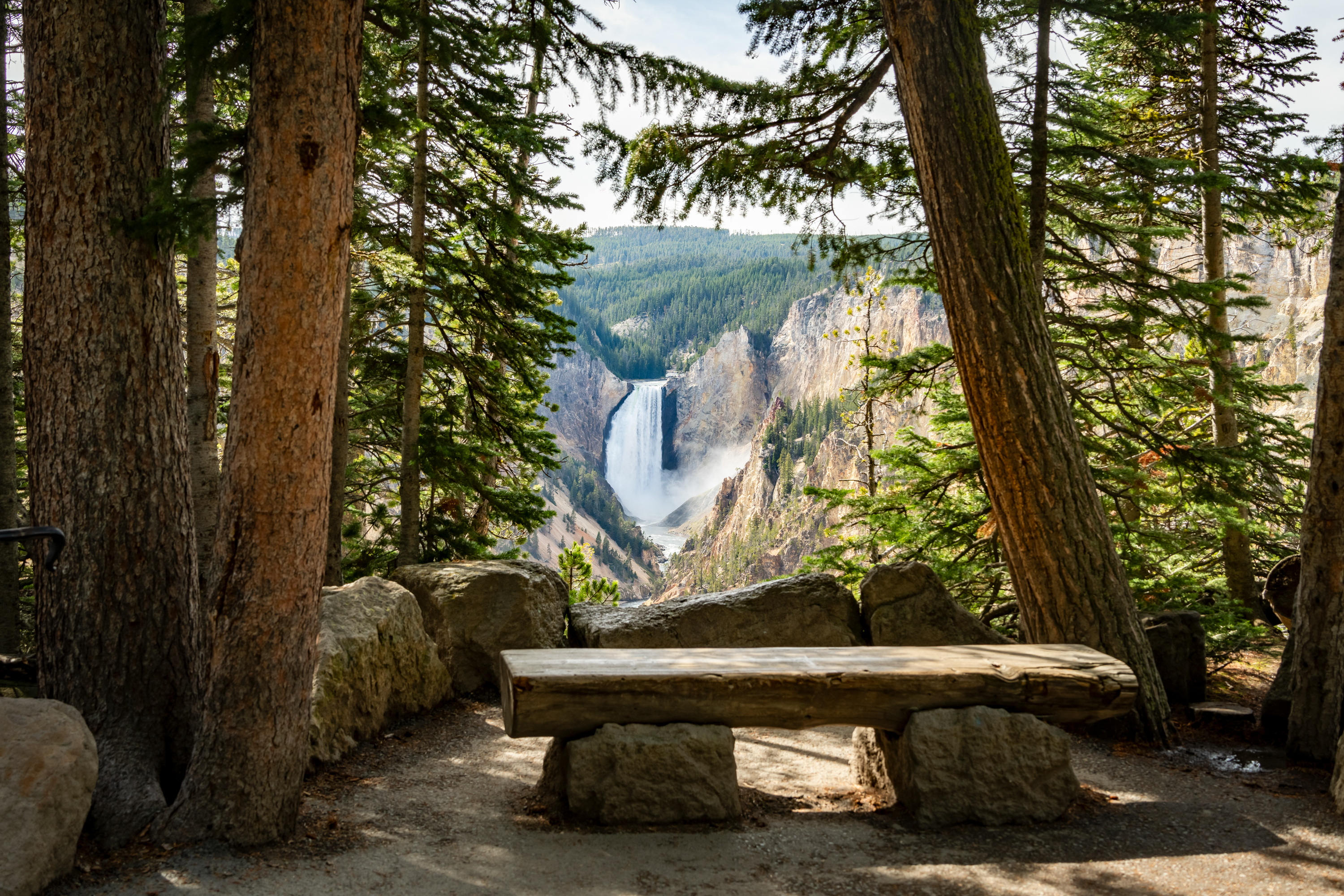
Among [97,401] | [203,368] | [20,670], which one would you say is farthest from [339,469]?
[97,401]

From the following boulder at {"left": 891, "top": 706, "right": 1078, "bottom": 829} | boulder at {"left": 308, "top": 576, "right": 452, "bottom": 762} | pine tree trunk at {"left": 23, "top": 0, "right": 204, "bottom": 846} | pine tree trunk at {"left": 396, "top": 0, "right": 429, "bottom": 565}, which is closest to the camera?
pine tree trunk at {"left": 23, "top": 0, "right": 204, "bottom": 846}

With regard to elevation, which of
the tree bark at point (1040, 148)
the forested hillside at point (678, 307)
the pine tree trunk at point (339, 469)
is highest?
the forested hillside at point (678, 307)

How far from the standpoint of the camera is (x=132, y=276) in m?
3.51

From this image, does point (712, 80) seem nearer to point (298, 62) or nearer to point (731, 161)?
point (731, 161)

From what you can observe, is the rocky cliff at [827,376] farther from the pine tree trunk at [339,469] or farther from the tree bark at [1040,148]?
the pine tree trunk at [339,469]

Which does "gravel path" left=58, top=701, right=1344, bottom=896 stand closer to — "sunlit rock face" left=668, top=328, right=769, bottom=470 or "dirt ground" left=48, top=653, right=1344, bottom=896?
"dirt ground" left=48, top=653, right=1344, bottom=896

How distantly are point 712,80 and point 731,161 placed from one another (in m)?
0.63

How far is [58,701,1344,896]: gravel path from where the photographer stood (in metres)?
2.94

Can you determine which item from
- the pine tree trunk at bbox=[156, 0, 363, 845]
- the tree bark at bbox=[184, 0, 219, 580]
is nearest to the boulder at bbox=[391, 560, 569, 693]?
the tree bark at bbox=[184, 0, 219, 580]

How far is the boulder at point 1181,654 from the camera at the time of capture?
519cm

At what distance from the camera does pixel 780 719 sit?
3.68 m

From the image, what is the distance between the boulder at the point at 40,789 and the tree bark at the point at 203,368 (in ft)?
8.83

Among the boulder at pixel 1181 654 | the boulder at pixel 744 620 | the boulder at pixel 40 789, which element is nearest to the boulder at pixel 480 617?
the boulder at pixel 744 620

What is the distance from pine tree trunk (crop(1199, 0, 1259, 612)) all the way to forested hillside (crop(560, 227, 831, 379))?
7192 cm
